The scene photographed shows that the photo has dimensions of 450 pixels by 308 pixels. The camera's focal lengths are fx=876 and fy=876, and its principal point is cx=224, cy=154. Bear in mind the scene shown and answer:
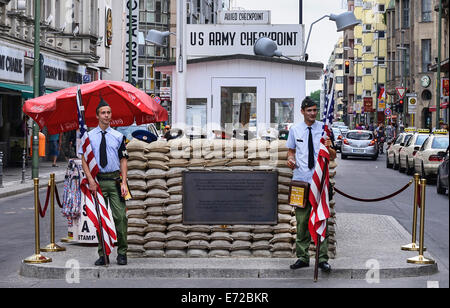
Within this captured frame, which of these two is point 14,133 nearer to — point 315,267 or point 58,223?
point 58,223

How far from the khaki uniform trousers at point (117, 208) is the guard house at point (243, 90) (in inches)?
175

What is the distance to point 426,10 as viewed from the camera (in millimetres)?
72062

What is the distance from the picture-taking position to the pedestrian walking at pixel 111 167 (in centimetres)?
954

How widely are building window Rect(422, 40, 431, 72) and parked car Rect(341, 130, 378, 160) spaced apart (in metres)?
28.9

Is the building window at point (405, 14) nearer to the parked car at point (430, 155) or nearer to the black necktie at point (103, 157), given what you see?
the parked car at point (430, 155)

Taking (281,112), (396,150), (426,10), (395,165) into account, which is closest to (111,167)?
(281,112)

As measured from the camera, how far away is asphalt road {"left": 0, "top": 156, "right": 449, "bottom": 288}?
576 cm

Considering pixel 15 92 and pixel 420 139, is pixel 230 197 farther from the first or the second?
pixel 15 92

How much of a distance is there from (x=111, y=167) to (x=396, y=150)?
1068 inches

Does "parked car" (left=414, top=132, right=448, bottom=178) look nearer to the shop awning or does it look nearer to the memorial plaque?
the shop awning

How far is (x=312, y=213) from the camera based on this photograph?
9.30m

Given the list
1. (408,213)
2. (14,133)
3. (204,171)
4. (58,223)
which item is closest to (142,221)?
(204,171)
